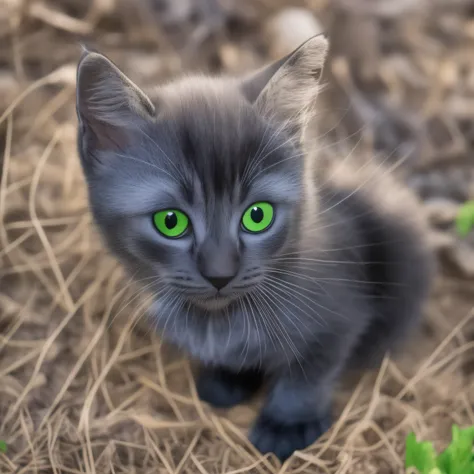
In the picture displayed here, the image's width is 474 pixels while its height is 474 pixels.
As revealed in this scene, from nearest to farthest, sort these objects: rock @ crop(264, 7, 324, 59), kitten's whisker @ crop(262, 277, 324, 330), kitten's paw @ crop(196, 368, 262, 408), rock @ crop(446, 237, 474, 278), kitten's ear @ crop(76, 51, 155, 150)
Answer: kitten's ear @ crop(76, 51, 155, 150), kitten's whisker @ crop(262, 277, 324, 330), kitten's paw @ crop(196, 368, 262, 408), rock @ crop(446, 237, 474, 278), rock @ crop(264, 7, 324, 59)

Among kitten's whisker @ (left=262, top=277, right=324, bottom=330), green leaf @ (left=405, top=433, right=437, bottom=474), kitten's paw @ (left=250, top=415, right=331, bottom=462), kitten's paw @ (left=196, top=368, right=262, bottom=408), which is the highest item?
kitten's whisker @ (left=262, top=277, right=324, bottom=330)

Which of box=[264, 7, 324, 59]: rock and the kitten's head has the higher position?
box=[264, 7, 324, 59]: rock

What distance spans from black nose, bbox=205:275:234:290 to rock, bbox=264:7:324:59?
1078mm

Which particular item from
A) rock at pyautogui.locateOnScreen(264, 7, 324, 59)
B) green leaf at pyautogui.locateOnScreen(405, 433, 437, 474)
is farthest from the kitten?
rock at pyautogui.locateOnScreen(264, 7, 324, 59)

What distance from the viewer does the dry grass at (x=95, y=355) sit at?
127 centimetres

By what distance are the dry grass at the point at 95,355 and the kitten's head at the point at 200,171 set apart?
0.28 meters

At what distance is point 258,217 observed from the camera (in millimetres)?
1088

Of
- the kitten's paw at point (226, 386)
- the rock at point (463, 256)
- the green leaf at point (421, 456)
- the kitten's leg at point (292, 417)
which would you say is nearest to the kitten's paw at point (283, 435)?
the kitten's leg at point (292, 417)

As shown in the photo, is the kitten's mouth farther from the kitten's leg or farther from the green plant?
the green plant

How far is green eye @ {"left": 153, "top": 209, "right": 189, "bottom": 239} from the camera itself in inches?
41.3

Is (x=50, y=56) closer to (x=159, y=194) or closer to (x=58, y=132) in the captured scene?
(x=58, y=132)

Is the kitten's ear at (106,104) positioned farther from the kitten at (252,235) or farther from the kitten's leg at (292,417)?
the kitten's leg at (292,417)

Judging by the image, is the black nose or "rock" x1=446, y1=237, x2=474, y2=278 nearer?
the black nose

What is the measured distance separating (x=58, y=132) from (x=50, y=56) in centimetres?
41
